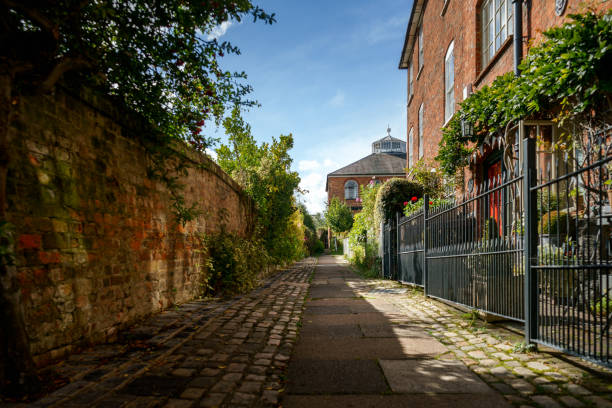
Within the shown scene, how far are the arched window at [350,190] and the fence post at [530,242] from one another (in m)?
34.6

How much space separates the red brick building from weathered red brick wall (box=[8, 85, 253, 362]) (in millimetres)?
5482

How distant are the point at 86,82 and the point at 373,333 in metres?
3.78

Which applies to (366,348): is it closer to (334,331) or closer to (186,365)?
(334,331)

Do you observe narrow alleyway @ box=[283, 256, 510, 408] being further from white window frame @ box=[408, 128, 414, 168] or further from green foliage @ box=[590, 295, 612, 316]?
white window frame @ box=[408, 128, 414, 168]

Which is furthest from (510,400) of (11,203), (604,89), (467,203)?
(604,89)

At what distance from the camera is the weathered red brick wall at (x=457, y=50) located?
6090mm

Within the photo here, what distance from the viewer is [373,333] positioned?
4.00 metres

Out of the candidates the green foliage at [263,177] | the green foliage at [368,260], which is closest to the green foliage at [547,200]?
the green foliage at [368,260]

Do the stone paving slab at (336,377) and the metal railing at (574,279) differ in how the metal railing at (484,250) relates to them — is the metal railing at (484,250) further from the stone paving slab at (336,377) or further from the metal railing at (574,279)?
the stone paving slab at (336,377)

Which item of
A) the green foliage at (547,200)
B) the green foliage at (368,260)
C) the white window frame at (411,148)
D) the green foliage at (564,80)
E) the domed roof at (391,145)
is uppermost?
the domed roof at (391,145)

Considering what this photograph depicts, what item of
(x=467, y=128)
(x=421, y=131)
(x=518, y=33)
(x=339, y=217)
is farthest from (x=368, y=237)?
(x=339, y=217)

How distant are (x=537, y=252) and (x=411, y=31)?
13732mm

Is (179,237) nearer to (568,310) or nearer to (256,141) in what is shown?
(568,310)

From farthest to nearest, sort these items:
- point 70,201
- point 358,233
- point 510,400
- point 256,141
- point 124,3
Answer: point 358,233, point 256,141, point 124,3, point 70,201, point 510,400
